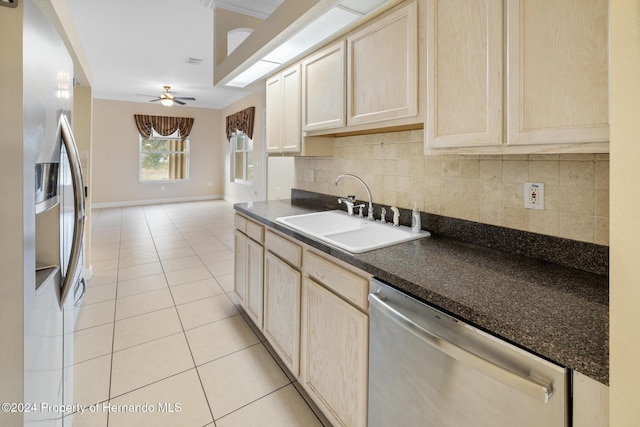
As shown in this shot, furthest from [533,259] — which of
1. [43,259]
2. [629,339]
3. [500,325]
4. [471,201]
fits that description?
A: [43,259]

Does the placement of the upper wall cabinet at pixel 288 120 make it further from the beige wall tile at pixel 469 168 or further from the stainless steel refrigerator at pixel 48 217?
the stainless steel refrigerator at pixel 48 217

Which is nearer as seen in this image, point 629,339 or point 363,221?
point 629,339

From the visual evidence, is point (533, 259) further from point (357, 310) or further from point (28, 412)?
point (28, 412)

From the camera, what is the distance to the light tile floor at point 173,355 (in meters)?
1.62

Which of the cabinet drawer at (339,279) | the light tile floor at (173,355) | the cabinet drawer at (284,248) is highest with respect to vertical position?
the cabinet drawer at (284,248)

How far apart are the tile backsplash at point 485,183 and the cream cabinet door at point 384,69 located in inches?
12.1

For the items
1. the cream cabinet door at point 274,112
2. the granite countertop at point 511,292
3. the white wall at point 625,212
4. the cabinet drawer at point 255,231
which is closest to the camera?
the white wall at point 625,212

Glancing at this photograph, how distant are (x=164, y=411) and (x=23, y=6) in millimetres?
1776

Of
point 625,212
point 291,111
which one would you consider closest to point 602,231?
point 625,212

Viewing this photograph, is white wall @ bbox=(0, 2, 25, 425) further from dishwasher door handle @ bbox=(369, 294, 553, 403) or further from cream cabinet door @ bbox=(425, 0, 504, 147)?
cream cabinet door @ bbox=(425, 0, 504, 147)

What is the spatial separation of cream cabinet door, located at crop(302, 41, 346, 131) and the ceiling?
1354 mm

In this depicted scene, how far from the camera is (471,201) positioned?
1557mm

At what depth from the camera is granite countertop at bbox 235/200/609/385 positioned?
0.70m

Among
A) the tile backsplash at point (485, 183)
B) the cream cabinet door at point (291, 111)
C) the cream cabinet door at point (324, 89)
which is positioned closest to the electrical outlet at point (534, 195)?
the tile backsplash at point (485, 183)
